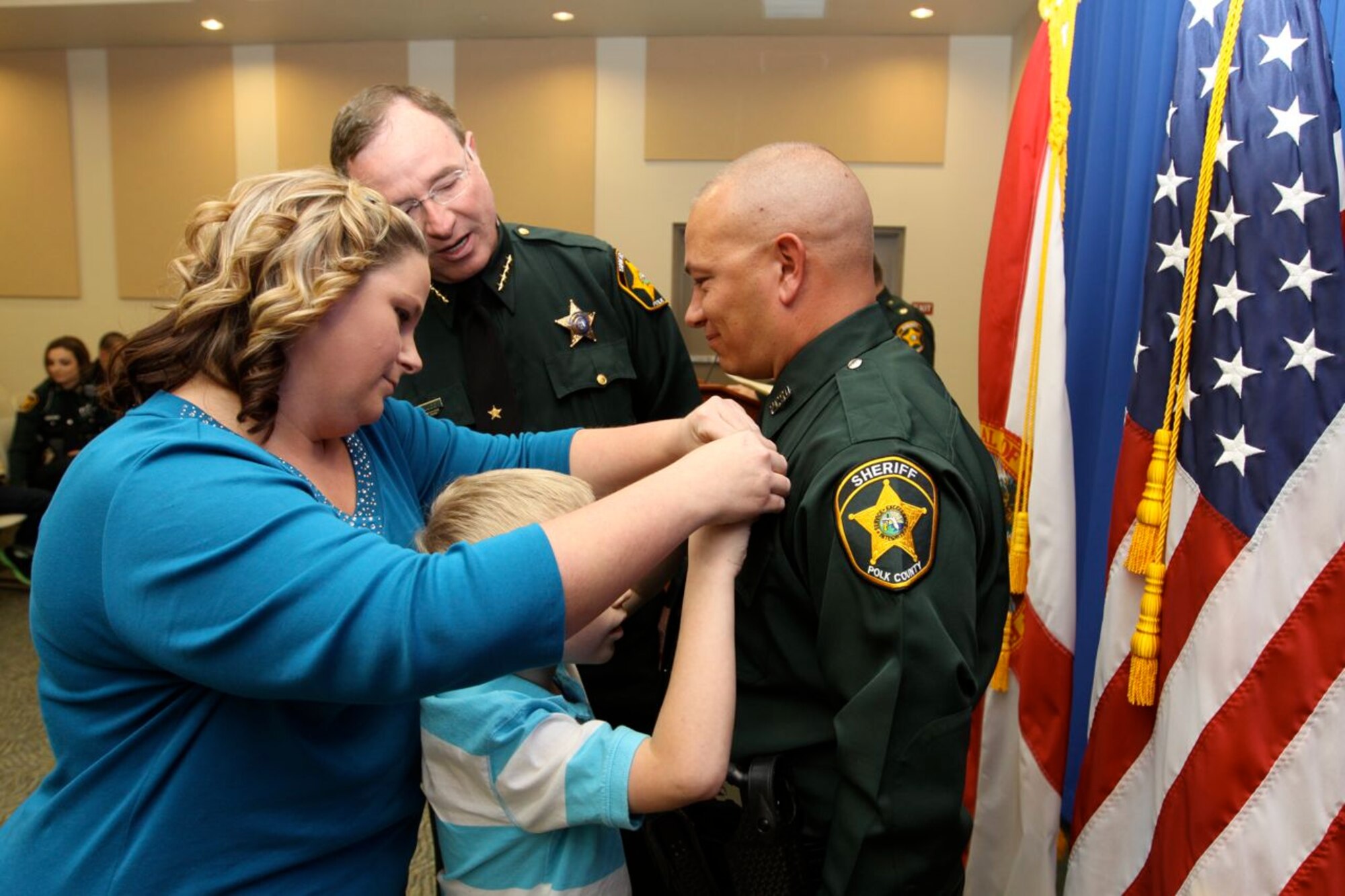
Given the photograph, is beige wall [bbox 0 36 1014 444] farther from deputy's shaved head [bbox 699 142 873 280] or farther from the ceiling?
deputy's shaved head [bbox 699 142 873 280]

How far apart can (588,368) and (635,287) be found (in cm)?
26

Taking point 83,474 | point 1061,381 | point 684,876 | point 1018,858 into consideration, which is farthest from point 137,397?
point 1018,858

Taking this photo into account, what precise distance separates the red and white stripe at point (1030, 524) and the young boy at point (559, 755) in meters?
1.22

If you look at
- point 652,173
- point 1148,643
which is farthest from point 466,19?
point 1148,643

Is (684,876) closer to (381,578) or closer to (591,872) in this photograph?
(591,872)

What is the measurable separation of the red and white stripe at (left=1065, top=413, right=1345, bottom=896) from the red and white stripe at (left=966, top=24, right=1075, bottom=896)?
0.31m

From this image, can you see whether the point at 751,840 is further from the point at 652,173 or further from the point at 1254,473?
the point at 652,173

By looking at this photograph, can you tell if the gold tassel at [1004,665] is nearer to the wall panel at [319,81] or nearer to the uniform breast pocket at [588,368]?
the uniform breast pocket at [588,368]

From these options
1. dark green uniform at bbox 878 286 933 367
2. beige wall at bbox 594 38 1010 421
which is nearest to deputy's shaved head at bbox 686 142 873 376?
dark green uniform at bbox 878 286 933 367

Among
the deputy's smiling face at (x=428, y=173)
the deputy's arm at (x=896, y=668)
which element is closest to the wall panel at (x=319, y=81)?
the deputy's smiling face at (x=428, y=173)

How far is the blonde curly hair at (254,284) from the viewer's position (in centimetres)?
96

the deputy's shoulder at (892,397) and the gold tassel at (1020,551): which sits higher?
the deputy's shoulder at (892,397)

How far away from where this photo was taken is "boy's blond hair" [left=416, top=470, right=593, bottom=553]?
121 centimetres

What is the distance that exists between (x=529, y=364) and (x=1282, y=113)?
1406 millimetres
